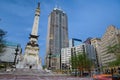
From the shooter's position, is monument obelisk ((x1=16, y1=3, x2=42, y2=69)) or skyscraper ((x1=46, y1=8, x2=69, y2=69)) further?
skyscraper ((x1=46, y1=8, x2=69, y2=69))

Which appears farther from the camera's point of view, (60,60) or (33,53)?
(60,60)

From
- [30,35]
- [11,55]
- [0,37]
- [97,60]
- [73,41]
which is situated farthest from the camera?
[73,41]

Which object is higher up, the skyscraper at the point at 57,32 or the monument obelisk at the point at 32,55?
the skyscraper at the point at 57,32

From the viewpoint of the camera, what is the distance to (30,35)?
5003 cm

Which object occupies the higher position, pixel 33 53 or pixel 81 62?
pixel 33 53

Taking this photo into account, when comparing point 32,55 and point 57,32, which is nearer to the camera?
point 32,55

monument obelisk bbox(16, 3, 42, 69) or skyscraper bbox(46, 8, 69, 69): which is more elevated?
skyscraper bbox(46, 8, 69, 69)

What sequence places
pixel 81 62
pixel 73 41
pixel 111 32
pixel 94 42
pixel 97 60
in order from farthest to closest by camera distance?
pixel 73 41, pixel 94 42, pixel 97 60, pixel 111 32, pixel 81 62

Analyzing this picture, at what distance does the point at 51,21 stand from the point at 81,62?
11491 centimetres

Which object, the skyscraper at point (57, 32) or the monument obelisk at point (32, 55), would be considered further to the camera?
the skyscraper at point (57, 32)

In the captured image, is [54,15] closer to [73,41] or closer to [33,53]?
[73,41]

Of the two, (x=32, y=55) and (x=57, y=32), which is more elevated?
(x=57, y=32)

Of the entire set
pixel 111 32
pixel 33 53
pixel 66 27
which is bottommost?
pixel 33 53

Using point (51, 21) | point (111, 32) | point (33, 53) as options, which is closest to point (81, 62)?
point (33, 53)
